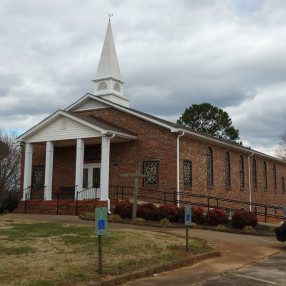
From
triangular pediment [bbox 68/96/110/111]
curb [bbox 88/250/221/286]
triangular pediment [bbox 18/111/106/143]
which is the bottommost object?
curb [bbox 88/250/221/286]

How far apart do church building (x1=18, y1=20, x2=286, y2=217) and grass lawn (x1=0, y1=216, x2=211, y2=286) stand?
8037 mm

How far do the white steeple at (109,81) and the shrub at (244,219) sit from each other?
13262 millimetres

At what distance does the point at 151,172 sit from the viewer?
21281mm

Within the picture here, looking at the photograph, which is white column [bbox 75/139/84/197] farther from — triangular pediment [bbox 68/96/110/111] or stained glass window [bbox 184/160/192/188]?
stained glass window [bbox 184/160/192/188]

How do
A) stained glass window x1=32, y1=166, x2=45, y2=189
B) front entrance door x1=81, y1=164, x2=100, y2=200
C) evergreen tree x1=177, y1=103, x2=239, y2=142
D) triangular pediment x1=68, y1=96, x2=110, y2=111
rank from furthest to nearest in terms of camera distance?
evergreen tree x1=177, y1=103, x2=239, y2=142 < stained glass window x1=32, y1=166, x2=45, y2=189 < triangular pediment x1=68, y1=96, x2=110, y2=111 < front entrance door x1=81, y1=164, x2=100, y2=200

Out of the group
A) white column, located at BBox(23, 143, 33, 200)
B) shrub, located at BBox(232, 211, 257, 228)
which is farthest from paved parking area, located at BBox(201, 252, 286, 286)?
white column, located at BBox(23, 143, 33, 200)

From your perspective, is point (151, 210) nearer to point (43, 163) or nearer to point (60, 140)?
point (60, 140)

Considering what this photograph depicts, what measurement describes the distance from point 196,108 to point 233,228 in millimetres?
36429

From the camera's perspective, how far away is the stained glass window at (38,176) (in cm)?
2516

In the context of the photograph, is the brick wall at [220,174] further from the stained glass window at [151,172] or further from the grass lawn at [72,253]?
the grass lawn at [72,253]

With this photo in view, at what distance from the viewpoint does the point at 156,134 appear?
70.1 feet

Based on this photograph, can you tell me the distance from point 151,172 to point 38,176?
327 inches

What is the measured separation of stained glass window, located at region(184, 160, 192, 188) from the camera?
70.7ft

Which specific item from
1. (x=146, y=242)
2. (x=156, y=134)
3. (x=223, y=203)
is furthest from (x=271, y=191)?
(x=146, y=242)
